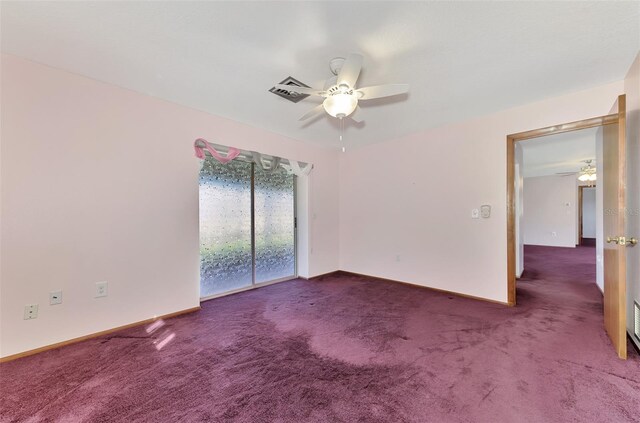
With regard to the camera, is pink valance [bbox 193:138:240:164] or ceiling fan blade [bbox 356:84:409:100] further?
pink valance [bbox 193:138:240:164]

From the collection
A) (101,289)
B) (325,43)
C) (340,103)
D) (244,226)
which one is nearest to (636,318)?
(340,103)

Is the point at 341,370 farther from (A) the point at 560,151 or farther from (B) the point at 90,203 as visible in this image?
(A) the point at 560,151

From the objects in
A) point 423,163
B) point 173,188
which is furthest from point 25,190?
point 423,163

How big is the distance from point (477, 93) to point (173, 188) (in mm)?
3503

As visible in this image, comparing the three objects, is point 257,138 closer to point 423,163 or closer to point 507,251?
point 423,163

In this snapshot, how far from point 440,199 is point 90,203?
417 cm

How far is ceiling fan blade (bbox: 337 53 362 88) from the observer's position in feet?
5.68

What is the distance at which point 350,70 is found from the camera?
1823mm

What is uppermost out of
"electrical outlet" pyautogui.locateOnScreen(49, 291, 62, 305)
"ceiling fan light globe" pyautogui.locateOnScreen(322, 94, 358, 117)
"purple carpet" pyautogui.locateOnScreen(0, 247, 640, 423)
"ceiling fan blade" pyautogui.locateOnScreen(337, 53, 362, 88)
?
"ceiling fan blade" pyautogui.locateOnScreen(337, 53, 362, 88)

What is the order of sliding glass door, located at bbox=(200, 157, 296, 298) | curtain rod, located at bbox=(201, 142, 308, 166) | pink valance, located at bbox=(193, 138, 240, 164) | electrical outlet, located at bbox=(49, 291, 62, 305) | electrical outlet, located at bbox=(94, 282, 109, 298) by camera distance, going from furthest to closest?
sliding glass door, located at bbox=(200, 157, 296, 298) < curtain rod, located at bbox=(201, 142, 308, 166) < pink valance, located at bbox=(193, 138, 240, 164) < electrical outlet, located at bbox=(94, 282, 109, 298) < electrical outlet, located at bbox=(49, 291, 62, 305)

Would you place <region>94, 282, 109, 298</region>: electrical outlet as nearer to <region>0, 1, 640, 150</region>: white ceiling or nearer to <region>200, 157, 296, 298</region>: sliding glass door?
<region>200, 157, 296, 298</region>: sliding glass door

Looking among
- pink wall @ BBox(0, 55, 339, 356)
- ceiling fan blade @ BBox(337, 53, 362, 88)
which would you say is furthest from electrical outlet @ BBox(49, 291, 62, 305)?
ceiling fan blade @ BBox(337, 53, 362, 88)

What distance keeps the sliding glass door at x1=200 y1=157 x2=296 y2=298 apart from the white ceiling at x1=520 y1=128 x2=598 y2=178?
422 cm

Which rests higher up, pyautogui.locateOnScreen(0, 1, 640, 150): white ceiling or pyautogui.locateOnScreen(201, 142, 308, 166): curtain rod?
pyautogui.locateOnScreen(0, 1, 640, 150): white ceiling
